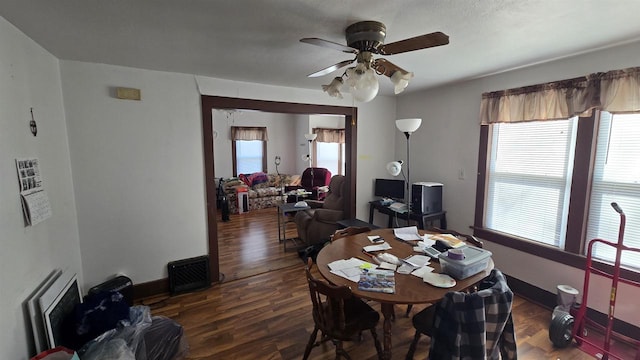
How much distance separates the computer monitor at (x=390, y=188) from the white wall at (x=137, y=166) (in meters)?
2.17

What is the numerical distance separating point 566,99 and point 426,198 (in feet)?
5.03

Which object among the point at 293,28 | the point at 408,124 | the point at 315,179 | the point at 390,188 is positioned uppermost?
the point at 293,28

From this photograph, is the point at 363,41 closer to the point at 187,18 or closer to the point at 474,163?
the point at 187,18

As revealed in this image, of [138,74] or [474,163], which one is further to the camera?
[474,163]

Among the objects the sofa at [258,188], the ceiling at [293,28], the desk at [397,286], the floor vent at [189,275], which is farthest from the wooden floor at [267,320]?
the sofa at [258,188]

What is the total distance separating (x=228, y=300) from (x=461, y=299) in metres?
2.22

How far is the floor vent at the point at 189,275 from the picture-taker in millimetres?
2766

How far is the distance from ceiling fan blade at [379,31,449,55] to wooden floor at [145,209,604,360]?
6.75 ft

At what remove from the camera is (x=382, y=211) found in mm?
3818

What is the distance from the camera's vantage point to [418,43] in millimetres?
1437

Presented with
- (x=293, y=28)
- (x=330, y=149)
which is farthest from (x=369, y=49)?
(x=330, y=149)

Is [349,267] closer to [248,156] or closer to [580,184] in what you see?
[580,184]

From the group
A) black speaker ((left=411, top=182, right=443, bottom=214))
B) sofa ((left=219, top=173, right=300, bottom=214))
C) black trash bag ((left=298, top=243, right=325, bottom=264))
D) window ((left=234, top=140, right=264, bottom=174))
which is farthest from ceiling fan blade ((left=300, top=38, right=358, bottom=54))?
window ((left=234, top=140, right=264, bottom=174))

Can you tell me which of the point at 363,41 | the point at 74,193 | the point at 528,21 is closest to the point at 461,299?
the point at 363,41
